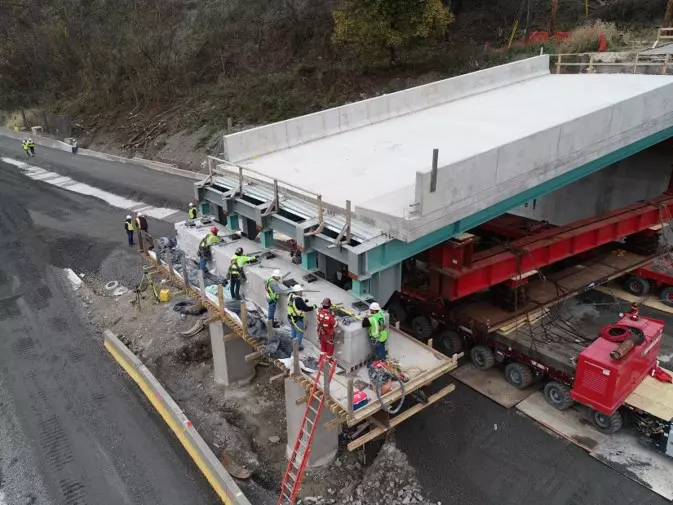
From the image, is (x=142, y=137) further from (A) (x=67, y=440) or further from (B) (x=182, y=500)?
(B) (x=182, y=500)

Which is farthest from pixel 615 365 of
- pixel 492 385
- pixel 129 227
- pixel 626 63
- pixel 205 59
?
pixel 205 59

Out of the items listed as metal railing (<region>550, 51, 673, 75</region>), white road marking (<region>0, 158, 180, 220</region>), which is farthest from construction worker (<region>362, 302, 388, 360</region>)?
white road marking (<region>0, 158, 180, 220</region>)

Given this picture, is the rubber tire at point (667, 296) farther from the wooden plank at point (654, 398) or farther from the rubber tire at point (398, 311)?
the rubber tire at point (398, 311)

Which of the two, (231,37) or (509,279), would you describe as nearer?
(509,279)

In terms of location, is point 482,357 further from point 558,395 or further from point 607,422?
point 607,422

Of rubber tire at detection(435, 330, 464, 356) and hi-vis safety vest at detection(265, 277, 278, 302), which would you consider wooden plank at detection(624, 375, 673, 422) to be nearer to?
rubber tire at detection(435, 330, 464, 356)

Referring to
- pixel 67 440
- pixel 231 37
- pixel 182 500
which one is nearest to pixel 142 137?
pixel 231 37

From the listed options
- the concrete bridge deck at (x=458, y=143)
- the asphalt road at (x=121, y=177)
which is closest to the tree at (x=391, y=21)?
the concrete bridge deck at (x=458, y=143)
